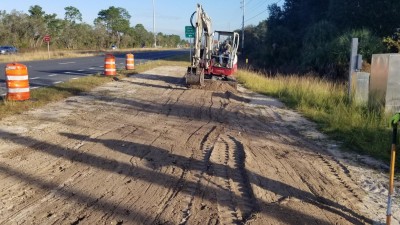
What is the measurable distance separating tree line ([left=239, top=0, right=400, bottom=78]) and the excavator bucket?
1188 cm

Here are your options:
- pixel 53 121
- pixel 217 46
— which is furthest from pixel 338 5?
pixel 53 121

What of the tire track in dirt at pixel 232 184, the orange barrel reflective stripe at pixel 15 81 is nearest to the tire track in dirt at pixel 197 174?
the tire track in dirt at pixel 232 184

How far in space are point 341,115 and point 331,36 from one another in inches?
939

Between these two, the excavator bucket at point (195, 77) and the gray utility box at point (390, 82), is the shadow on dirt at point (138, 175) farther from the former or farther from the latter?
the excavator bucket at point (195, 77)

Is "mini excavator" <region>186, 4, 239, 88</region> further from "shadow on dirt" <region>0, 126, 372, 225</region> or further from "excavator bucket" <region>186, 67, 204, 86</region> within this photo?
"shadow on dirt" <region>0, 126, 372, 225</region>

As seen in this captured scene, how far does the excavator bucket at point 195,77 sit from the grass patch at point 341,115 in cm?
289

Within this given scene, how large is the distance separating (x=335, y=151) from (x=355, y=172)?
138 centimetres

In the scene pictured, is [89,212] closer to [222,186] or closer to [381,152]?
[222,186]

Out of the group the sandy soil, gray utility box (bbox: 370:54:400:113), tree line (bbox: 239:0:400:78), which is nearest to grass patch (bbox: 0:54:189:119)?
the sandy soil

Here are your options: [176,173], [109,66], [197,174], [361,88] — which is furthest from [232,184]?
[109,66]

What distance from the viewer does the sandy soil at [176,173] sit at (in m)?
4.75

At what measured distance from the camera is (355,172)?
6594mm

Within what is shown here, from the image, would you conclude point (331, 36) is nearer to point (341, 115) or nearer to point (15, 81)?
point (341, 115)

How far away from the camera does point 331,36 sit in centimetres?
3272
